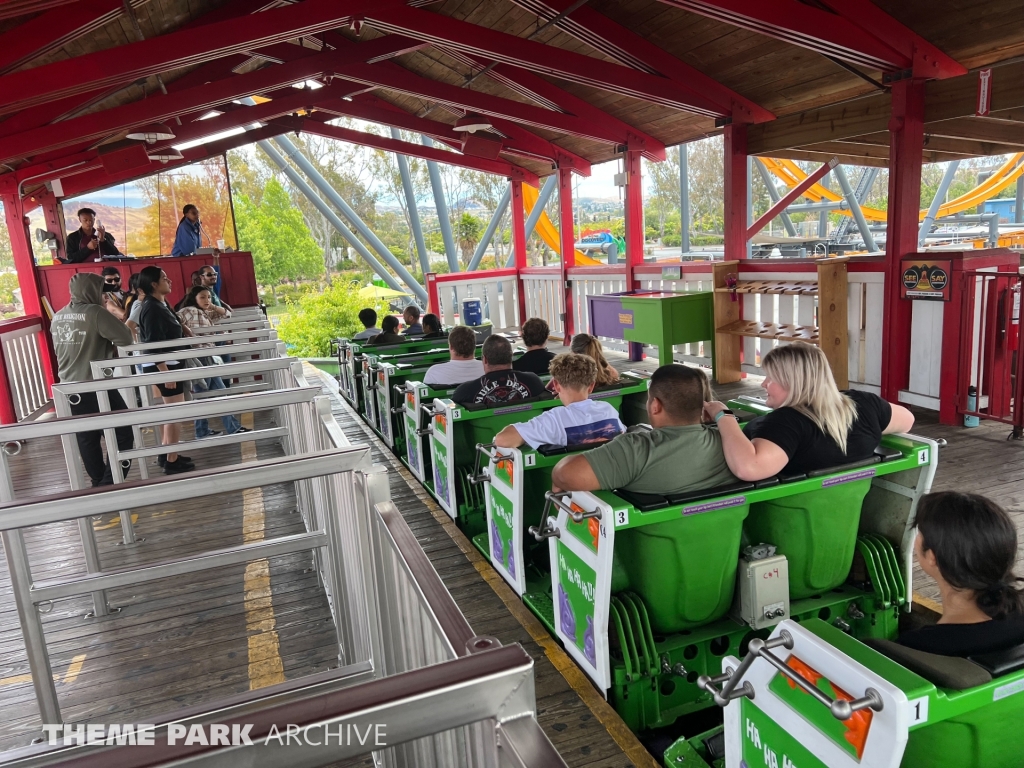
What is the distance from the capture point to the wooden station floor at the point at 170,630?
8.91 ft

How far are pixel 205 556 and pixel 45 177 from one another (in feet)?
31.7

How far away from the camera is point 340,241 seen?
3253cm

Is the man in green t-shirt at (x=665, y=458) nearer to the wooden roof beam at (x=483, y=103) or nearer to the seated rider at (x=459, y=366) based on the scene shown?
the seated rider at (x=459, y=366)

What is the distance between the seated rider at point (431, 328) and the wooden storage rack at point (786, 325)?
314cm

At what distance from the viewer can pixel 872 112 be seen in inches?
244

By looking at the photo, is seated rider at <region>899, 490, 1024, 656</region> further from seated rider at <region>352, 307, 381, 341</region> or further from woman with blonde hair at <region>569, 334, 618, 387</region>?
seated rider at <region>352, 307, 381, 341</region>

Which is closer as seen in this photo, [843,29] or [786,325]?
[843,29]

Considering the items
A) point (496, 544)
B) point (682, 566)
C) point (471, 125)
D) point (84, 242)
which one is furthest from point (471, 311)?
point (682, 566)

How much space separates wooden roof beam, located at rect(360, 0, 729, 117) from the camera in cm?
658

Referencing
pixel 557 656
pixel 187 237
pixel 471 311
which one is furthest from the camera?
pixel 471 311

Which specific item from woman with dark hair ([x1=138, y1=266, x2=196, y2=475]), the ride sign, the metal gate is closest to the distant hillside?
woman with dark hair ([x1=138, y1=266, x2=196, y2=475])

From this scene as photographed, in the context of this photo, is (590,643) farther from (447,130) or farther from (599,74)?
(447,130)

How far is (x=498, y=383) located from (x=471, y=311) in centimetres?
856

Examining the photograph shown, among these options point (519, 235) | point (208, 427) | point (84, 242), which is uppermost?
point (84, 242)
